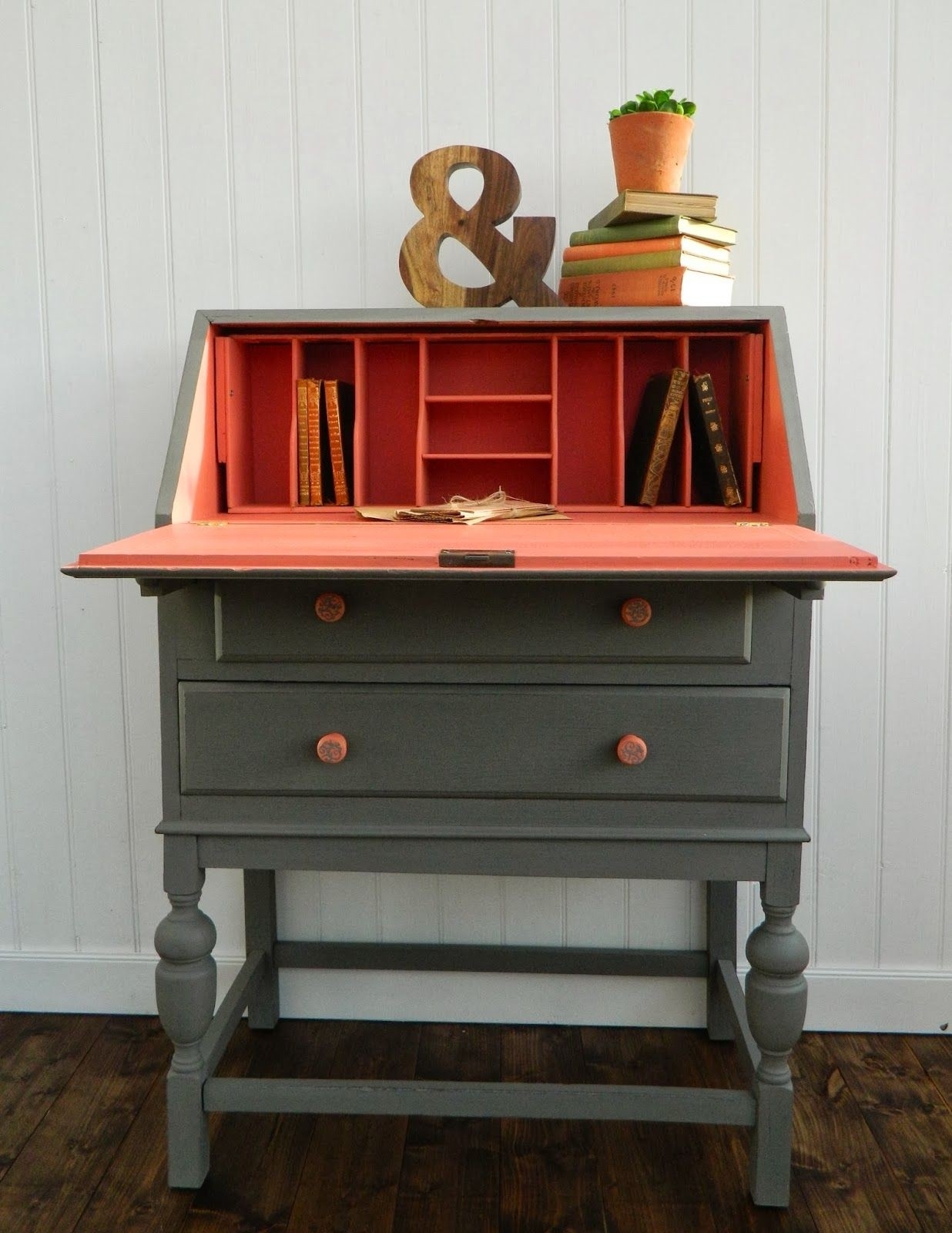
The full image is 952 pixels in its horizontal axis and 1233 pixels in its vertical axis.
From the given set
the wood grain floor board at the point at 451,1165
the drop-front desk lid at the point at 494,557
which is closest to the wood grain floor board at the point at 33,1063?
the wood grain floor board at the point at 451,1165

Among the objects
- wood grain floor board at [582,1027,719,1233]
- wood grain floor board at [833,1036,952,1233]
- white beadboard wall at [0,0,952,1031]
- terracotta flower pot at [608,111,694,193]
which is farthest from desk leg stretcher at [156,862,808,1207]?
terracotta flower pot at [608,111,694,193]

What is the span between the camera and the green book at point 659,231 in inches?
66.8

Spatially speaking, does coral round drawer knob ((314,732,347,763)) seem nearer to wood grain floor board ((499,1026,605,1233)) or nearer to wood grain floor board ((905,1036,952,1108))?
wood grain floor board ((499,1026,605,1233))

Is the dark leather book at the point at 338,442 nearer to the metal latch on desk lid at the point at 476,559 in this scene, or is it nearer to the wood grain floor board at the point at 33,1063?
the metal latch on desk lid at the point at 476,559

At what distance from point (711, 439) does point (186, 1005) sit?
1.16m

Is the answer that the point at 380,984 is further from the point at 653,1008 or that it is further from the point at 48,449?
the point at 48,449

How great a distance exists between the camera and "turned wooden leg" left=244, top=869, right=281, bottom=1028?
6.70ft

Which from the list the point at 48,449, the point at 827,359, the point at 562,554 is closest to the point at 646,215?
the point at 827,359

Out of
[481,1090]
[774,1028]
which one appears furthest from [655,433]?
[481,1090]

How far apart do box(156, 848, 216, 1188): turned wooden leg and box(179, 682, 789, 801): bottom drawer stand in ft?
0.73

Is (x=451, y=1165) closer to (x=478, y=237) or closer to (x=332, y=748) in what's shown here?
(x=332, y=748)

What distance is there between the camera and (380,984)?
213 cm

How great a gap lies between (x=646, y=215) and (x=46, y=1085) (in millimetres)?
1763

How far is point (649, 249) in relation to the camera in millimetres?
1721
